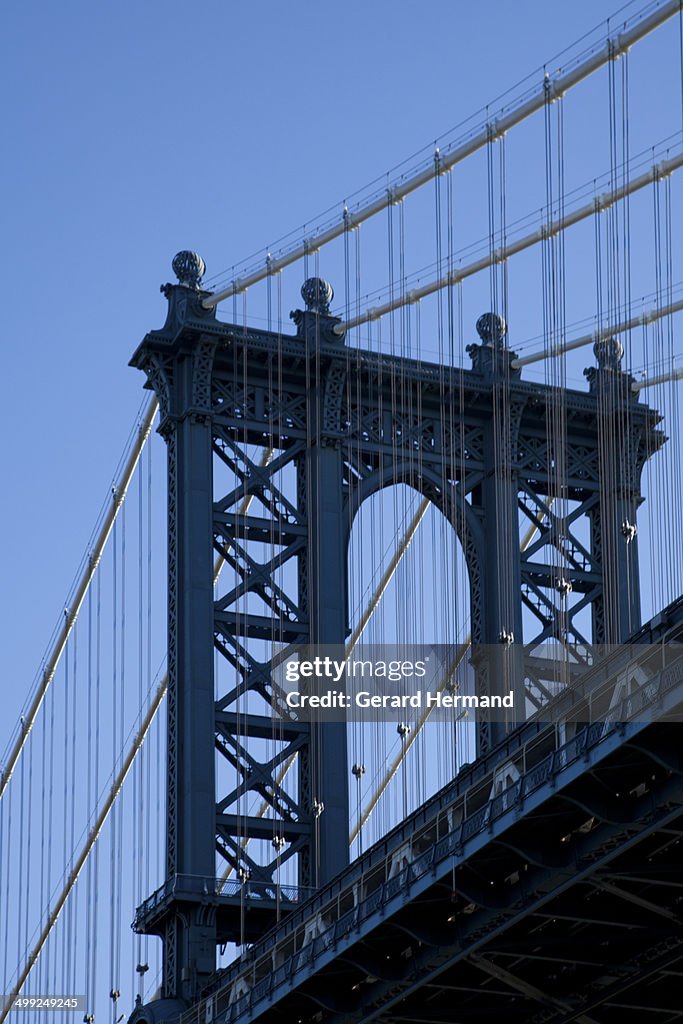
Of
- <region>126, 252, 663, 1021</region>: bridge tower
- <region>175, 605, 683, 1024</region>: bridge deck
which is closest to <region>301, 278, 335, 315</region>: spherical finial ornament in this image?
<region>126, 252, 663, 1021</region>: bridge tower

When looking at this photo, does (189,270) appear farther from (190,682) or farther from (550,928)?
(550,928)

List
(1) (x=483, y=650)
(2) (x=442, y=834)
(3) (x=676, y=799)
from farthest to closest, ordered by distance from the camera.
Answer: (1) (x=483, y=650) < (2) (x=442, y=834) < (3) (x=676, y=799)

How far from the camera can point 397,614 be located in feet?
211

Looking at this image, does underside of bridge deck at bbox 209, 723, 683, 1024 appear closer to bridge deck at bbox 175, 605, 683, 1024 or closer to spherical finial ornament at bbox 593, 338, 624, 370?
bridge deck at bbox 175, 605, 683, 1024

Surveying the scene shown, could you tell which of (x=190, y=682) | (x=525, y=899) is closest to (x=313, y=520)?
(x=190, y=682)

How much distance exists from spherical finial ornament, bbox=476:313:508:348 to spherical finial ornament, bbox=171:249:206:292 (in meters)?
6.81

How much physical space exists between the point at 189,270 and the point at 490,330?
7.58m

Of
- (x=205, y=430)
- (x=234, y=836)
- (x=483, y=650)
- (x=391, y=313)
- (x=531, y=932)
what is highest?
(x=391, y=313)

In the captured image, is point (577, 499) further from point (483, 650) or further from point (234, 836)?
point (234, 836)

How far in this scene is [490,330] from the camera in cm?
6506

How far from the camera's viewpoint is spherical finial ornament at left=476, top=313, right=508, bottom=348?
210 ft

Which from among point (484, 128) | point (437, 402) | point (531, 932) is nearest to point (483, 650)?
point (437, 402)

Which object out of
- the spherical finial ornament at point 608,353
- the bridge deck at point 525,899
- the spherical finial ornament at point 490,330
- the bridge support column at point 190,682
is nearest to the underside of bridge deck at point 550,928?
the bridge deck at point 525,899

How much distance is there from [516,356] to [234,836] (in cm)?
1373
